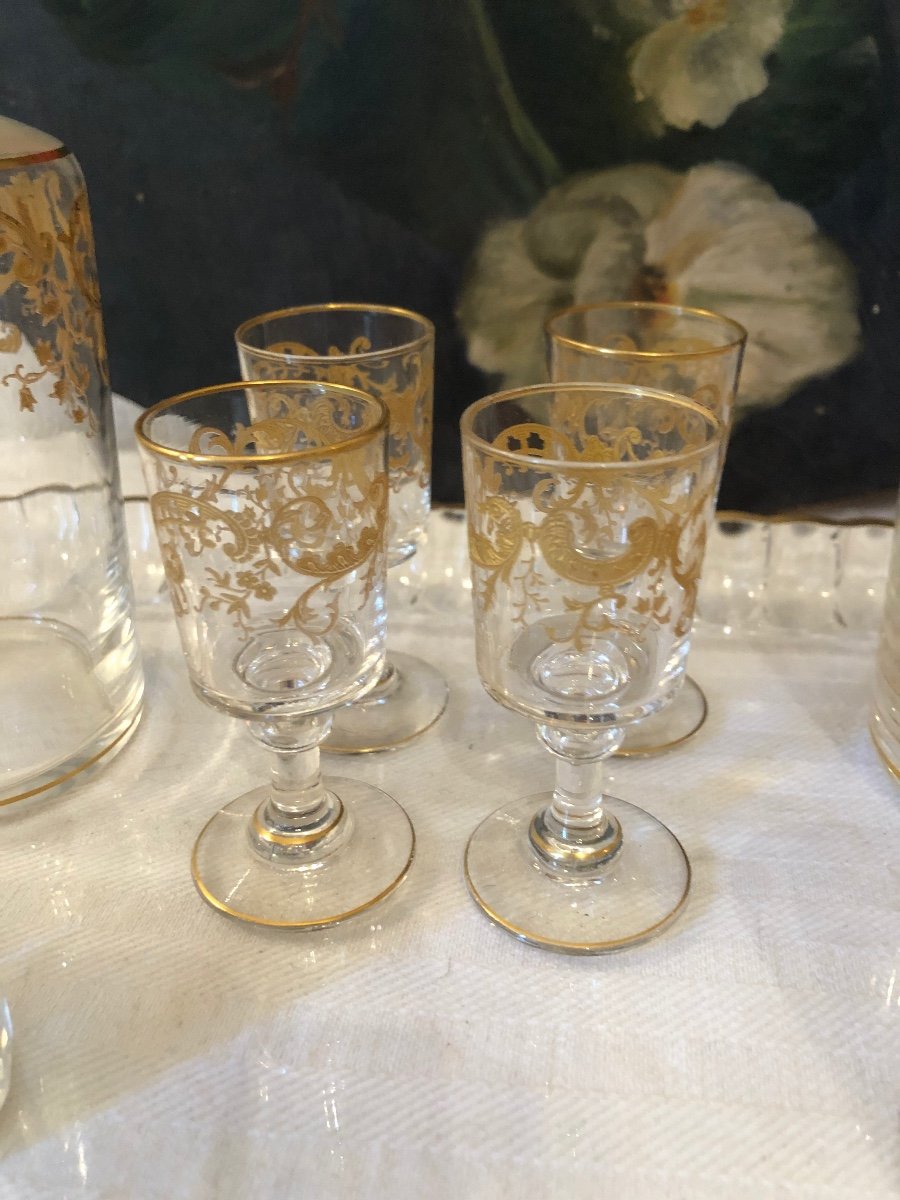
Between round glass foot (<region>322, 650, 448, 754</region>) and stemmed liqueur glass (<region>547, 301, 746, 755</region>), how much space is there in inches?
5.3

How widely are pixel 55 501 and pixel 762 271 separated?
53 cm

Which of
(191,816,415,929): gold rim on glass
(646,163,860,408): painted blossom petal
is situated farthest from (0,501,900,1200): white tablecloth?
(646,163,860,408): painted blossom petal

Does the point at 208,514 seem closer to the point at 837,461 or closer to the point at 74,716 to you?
the point at 74,716

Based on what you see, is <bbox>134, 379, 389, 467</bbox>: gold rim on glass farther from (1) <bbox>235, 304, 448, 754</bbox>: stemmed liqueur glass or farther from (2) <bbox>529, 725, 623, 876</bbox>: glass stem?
(2) <bbox>529, 725, 623, 876</bbox>: glass stem

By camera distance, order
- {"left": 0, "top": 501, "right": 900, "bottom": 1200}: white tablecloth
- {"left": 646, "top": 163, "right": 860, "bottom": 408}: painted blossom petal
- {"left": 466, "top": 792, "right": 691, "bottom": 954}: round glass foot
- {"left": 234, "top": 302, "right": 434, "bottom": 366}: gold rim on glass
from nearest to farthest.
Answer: {"left": 0, "top": 501, "right": 900, "bottom": 1200}: white tablecloth, {"left": 466, "top": 792, "right": 691, "bottom": 954}: round glass foot, {"left": 234, "top": 302, "right": 434, "bottom": 366}: gold rim on glass, {"left": 646, "top": 163, "right": 860, "bottom": 408}: painted blossom petal

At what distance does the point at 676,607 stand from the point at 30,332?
0.38 m

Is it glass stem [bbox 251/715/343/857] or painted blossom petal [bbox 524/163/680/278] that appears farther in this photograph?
painted blossom petal [bbox 524/163/680/278]

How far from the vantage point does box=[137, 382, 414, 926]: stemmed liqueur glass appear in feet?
1.48

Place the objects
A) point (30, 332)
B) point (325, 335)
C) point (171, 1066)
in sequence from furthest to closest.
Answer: point (325, 335) < point (30, 332) < point (171, 1066)

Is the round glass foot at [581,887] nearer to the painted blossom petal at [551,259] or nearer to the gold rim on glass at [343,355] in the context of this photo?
the gold rim on glass at [343,355]

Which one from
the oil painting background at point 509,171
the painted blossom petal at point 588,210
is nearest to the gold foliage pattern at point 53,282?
the oil painting background at point 509,171

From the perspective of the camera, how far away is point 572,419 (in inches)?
20.7

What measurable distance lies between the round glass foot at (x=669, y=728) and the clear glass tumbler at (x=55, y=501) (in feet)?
1.06

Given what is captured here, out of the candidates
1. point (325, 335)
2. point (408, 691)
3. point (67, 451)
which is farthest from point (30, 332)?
point (408, 691)
